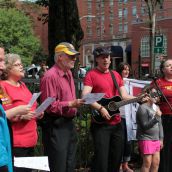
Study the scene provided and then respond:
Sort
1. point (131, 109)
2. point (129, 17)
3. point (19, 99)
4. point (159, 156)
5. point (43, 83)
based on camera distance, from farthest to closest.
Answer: point (129, 17)
point (131, 109)
point (159, 156)
point (43, 83)
point (19, 99)

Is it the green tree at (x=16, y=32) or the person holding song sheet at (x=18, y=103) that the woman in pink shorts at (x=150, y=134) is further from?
the green tree at (x=16, y=32)

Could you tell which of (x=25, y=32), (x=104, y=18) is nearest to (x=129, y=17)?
(x=104, y=18)

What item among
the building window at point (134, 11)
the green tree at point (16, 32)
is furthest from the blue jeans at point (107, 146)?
the building window at point (134, 11)

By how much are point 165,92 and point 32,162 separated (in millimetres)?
2444

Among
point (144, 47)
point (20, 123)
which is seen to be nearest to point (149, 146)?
point (20, 123)

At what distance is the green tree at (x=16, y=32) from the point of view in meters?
58.5

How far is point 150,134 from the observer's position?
250 inches

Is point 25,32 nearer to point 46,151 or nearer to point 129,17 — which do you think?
point 129,17

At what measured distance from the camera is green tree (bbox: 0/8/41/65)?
5853cm

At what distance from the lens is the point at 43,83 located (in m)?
4.98

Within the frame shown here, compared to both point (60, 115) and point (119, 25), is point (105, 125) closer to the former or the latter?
point (60, 115)

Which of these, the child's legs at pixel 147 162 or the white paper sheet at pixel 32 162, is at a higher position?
the white paper sheet at pixel 32 162

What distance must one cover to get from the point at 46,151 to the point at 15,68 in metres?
1.06

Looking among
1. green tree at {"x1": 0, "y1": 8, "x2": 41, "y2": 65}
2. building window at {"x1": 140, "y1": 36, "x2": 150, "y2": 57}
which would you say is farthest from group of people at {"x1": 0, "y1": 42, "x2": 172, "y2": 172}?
building window at {"x1": 140, "y1": 36, "x2": 150, "y2": 57}
